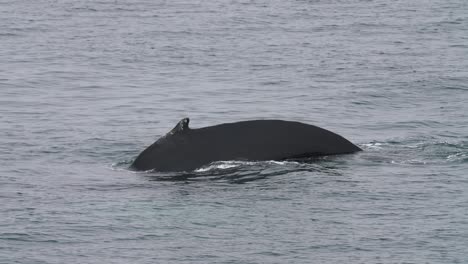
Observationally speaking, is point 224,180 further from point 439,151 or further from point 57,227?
point 439,151

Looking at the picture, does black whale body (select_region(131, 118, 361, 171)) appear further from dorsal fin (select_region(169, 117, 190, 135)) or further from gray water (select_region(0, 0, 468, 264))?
gray water (select_region(0, 0, 468, 264))

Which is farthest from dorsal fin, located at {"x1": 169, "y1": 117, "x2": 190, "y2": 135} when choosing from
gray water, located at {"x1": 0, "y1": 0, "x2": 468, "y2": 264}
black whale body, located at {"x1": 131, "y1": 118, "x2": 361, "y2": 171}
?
gray water, located at {"x1": 0, "y1": 0, "x2": 468, "y2": 264}

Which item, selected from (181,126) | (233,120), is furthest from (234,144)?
(233,120)

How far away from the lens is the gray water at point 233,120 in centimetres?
1253

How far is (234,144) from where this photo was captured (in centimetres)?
1509

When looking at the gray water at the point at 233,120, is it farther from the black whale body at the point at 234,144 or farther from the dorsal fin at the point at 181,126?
the dorsal fin at the point at 181,126

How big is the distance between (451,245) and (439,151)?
180 inches

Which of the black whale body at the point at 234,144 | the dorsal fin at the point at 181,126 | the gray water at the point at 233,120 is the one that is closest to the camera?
the gray water at the point at 233,120

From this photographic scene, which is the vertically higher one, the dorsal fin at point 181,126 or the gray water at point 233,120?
the dorsal fin at point 181,126

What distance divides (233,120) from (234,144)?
4.98 metres

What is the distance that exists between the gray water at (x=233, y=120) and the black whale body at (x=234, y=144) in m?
0.15

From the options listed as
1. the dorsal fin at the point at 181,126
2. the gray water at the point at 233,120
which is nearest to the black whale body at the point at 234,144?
the dorsal fin at the point at 181,126

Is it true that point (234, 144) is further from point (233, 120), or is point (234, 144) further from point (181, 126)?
point (233, 120)

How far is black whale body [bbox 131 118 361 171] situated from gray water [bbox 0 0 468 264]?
0.15m
